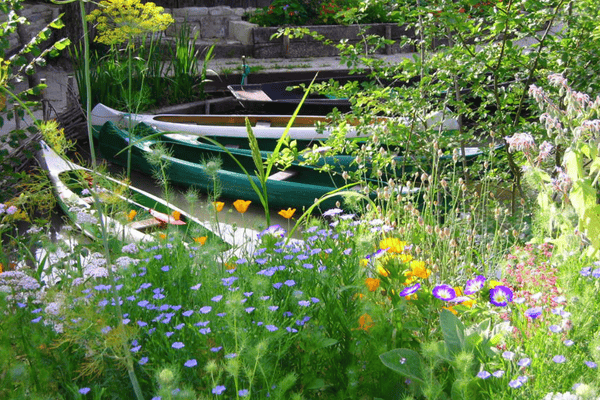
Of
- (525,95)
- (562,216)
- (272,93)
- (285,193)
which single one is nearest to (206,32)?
(272,93)

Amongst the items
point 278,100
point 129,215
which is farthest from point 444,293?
point 278,100

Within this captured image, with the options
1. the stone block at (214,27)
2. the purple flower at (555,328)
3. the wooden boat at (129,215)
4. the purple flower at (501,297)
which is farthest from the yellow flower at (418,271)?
the stone block at (214,27)

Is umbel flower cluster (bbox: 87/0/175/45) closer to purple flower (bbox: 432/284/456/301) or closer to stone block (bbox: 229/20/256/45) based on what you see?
purple flower (bbox: 432/284/456/301)

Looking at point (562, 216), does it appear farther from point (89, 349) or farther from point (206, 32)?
point (206, 32)

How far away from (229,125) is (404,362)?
3989mm

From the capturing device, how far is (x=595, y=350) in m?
1.27

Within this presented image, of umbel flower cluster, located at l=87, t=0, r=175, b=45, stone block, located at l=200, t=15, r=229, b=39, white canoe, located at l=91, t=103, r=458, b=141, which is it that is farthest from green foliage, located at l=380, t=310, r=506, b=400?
stone block, located at l=200, t=15, r=229, b=39

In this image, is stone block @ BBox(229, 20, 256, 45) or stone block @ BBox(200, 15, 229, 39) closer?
stone block @ BBox(229, 20, 256, 45)

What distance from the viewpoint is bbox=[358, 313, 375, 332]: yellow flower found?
5.44ft

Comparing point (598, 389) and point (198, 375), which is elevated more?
point (598, 389)

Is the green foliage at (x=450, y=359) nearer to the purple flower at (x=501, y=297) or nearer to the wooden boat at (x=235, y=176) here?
the purple flower at (x=501, y=297)

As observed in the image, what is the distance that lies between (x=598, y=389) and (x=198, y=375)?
33.6 inches

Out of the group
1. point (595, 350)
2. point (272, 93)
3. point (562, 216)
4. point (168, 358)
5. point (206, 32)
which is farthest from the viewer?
point (206, 32)

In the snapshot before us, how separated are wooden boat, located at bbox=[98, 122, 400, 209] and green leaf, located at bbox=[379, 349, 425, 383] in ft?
8.72
